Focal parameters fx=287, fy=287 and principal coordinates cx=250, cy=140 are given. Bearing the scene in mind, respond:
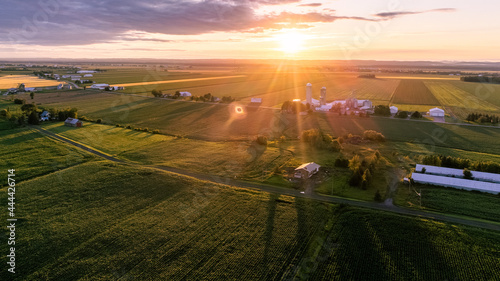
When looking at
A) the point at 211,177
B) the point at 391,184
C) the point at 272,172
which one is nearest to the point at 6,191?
the point at 211,177

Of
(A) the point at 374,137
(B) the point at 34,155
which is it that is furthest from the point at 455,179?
(B) the point at 34,155

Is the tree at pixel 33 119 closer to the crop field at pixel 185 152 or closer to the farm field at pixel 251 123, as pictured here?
the crop field at pixel 185 152

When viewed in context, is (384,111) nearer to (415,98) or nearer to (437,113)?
(437,113)

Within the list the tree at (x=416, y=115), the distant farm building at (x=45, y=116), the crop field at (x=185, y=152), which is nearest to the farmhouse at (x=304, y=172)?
the crop field at (x=185, y=152)

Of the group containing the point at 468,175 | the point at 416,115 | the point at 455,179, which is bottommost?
the point at 455,179

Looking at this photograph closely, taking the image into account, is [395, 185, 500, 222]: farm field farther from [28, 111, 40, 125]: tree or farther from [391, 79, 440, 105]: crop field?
[28, 111, 40, 125]: tree

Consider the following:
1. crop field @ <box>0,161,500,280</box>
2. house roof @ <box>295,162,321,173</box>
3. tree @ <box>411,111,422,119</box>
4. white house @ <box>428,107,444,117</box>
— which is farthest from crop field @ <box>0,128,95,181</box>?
white house @ <box>428,107,444,117</box>

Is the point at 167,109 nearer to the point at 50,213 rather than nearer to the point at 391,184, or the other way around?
the point at 50,213
